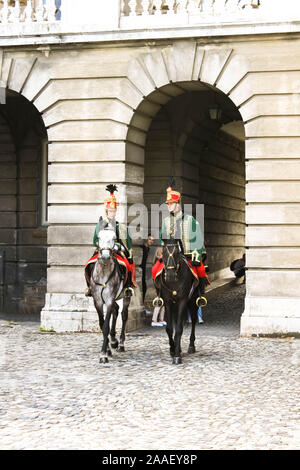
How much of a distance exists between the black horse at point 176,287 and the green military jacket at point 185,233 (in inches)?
6.7

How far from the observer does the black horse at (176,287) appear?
37.4ft

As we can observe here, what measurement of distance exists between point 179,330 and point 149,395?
256 centimetres

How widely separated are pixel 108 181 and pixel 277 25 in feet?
12.8

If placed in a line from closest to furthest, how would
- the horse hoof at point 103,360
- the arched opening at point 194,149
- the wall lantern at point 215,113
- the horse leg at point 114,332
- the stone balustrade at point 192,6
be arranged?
the horse hoof at point 103,360 < the horse leg at point 114,332 < the stone balustrade at point 192,6 < the arched opening at point 194,149 < the wall lantern at point 215,113

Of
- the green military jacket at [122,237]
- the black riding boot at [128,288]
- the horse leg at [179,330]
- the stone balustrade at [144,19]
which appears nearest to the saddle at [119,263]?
the black riding boot at [128,288]

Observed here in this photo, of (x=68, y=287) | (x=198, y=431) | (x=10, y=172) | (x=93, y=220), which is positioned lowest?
(x=198, y=431)

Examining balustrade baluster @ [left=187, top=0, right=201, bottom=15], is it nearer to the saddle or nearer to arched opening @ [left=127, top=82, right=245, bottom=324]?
arched opening @ [left=127, top=82, right=245, bottom=324]

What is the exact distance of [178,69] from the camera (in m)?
15.0

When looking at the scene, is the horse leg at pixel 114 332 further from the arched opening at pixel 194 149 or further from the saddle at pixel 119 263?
the arched opening at pixel 194 149

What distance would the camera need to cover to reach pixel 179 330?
11.6 m

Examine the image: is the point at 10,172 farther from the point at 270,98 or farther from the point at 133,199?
the point at 270,98

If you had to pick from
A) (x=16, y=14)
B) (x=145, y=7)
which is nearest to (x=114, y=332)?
(x=145, y=7)

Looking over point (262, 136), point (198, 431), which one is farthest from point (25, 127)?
point (198, 431)

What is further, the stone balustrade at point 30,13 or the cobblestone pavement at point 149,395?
the stone balustrade at point 30,13
